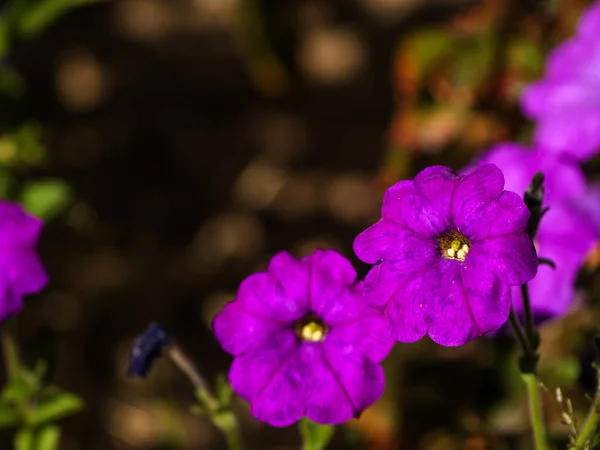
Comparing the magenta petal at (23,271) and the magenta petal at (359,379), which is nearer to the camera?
the magenta petal at (359,379)

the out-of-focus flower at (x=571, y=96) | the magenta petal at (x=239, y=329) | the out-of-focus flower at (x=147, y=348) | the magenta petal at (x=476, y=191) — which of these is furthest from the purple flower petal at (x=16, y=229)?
the out-of-focus flower at (x=571, y=96)

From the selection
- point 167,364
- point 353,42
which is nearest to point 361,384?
point 167,364

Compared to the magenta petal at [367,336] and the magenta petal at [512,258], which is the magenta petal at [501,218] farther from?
the magenta petal at [367,336]

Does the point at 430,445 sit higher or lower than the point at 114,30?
lower

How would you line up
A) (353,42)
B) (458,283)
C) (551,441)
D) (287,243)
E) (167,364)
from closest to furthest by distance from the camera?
1. (458,283)
2. (551,441)
3. (167,364)
4. (287,243)
5. (353,42)

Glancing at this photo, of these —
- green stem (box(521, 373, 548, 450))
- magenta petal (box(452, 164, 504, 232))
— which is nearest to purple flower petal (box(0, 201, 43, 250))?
magenta petal (box(452, 164, 504, 232))

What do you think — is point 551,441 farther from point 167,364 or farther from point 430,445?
point 167,364
